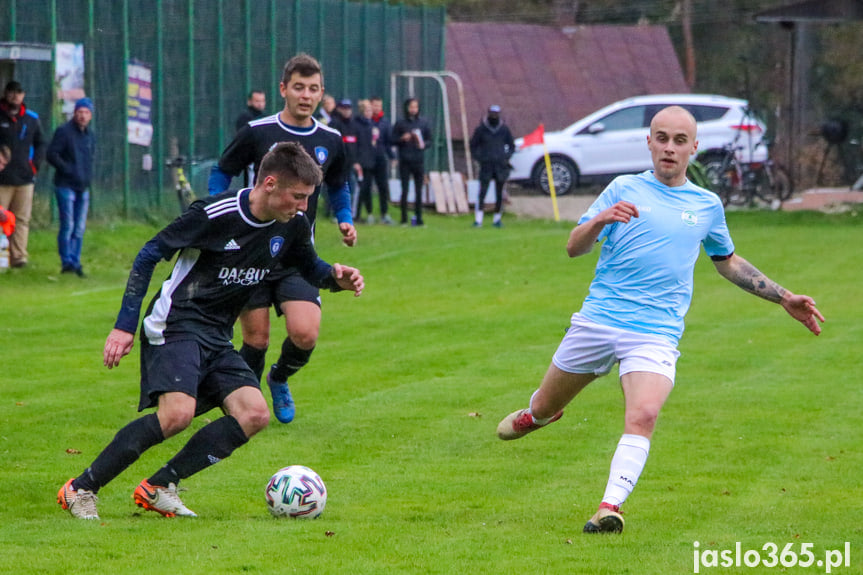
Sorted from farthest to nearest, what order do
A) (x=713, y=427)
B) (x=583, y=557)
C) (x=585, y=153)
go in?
1. (x=585, y=153)
2. (x=713, y=427)
3. (x=583, y=557)

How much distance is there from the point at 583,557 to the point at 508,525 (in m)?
0.83

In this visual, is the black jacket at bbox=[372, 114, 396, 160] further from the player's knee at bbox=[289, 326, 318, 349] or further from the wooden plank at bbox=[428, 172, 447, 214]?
the player's knee at bbox=[289, 326, 318, 349]

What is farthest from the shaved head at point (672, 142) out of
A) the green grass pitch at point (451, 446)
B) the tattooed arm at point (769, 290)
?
the green grass pitch at point (451, 446)

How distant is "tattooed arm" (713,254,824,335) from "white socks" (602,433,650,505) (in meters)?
1.05

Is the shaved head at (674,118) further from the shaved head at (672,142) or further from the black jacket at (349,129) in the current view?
the black jacket at (349,129)

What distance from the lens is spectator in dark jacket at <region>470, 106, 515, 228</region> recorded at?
26.0 meters

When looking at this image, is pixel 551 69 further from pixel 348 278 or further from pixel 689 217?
pixel 689 217

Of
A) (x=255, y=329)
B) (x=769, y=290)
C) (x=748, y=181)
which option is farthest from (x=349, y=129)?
(x=769, y=290)

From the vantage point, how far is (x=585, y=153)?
30156 mm

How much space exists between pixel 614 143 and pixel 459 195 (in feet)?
11.7

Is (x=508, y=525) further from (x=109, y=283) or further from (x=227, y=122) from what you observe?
(x=227, y=122)

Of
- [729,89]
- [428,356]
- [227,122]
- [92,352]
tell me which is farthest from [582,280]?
[729,89]

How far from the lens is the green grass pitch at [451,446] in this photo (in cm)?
611

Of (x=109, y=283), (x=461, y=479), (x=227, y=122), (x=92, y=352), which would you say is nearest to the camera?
(x=461, y=479)
